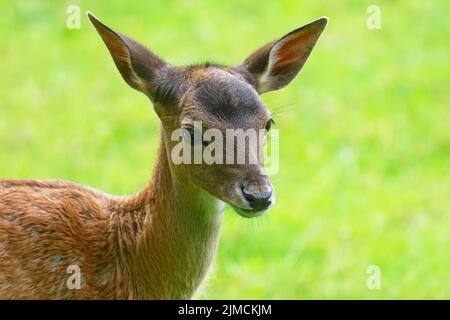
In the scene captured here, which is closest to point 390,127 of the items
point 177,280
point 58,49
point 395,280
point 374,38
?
point 374,38

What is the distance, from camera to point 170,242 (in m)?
9.10

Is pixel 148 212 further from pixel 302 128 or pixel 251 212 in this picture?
pixel 302 128

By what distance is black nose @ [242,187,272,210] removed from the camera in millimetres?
8266

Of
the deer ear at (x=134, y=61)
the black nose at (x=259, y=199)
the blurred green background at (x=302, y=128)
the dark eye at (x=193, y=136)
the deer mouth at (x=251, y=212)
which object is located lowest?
the deer mouth at (x=251, y=212)

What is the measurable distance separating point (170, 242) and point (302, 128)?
276 inches

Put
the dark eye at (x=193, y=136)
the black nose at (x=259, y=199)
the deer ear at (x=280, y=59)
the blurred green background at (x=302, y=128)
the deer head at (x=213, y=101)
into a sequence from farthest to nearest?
the blurred green background at (x=302, y=128) → the deer ear at (x=280, y=59) → the dark eye at (x=193, y=136) → the deer head at (x=213, y=101) → the black nose at (x=259, y=199)

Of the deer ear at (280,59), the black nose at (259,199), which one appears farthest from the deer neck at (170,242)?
the deer ear at (280,59)

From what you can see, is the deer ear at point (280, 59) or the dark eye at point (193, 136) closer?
the dark eye at point (193, 136)

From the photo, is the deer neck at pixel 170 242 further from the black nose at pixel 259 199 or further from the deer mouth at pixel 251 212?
the black nose at pixel 259 199

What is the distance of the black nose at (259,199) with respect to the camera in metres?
8.27

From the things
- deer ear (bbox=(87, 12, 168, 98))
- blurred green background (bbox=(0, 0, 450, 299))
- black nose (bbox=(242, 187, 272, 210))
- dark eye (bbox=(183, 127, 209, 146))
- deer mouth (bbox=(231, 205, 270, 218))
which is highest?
blurred green background (bbox=(0, 0, 450, 299))

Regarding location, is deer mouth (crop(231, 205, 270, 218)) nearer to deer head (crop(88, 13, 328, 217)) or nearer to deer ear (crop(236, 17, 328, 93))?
deer head (crop(88, 13, 328, 217))

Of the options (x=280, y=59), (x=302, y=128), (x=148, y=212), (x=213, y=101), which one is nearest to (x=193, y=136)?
(x=213, y=101)

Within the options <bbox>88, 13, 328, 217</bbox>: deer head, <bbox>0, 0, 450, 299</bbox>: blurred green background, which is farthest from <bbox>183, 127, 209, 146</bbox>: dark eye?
<bbox>0, 0, 450, 299</bbox>: blurred green background
